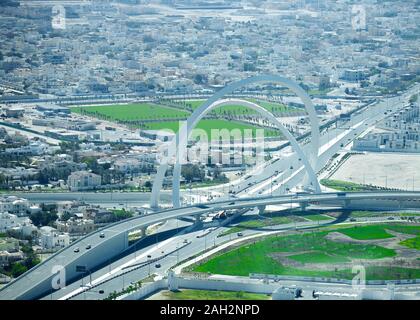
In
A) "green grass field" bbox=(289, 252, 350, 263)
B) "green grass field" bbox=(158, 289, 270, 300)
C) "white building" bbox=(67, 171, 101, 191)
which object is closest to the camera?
"green grass field" bbox=(158, 289, 270, 300)

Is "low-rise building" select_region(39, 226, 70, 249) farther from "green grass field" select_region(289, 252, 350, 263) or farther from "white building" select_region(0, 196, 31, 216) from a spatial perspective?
"green grass field" select_region(289, 252, 350, 263)

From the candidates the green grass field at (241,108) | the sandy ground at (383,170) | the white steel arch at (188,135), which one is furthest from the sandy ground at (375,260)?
the green grass field at (241,108)

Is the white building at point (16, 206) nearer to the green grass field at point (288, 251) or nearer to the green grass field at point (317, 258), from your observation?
the green grass field at point (288, 251)

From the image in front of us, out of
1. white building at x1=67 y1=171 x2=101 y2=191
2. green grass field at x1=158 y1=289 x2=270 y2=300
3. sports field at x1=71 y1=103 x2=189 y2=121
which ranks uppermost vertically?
green grass field at x1=158 y1=289 x2=270 y2=300

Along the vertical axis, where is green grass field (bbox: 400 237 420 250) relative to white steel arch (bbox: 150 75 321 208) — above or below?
below

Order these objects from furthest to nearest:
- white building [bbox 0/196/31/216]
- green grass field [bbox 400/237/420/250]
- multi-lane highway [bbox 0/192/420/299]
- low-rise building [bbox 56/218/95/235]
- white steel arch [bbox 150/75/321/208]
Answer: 1. white building [bbox 0/196/31/216]
2. white steel arch [bbox 150/75/321/208]
3. low-rise building [bbox 56/218/95/235]
4. green grass field [bbox 400/237/420/250]
5. multi-lane highway [bbox 0/192/420/299]

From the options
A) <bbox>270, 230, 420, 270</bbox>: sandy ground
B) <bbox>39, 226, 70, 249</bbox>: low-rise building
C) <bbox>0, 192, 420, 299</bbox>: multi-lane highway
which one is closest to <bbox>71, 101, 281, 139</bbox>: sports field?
<bbox>0, 192, 420, 299</bbox>: multi-lane highway

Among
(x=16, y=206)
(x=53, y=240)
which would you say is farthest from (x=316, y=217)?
(x=16, y=206)

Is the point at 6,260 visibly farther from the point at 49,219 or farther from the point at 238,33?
the point at 238,33
